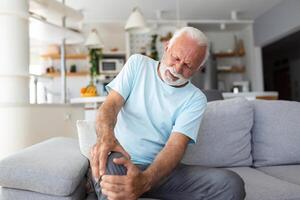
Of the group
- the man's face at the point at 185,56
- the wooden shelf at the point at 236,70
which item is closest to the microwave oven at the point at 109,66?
the wooden shelf at the point at 236,70

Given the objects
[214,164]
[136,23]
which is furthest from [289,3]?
[214,164]

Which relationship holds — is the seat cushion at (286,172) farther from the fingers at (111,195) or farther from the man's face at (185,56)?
the fingers at (111,195)

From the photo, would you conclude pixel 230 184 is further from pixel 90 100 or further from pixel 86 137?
pixel 90 100

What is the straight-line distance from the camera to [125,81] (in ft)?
4.80

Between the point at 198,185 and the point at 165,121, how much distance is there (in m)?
0.31

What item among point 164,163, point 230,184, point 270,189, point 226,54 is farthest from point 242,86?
point 164,163

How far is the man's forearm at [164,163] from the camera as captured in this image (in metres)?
1.18

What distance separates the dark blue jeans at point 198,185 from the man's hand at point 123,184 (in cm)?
11

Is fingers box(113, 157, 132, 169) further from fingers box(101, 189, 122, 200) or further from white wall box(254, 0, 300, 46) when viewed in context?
white wall box(254, 0, 300, 46)

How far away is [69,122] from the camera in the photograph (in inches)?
137

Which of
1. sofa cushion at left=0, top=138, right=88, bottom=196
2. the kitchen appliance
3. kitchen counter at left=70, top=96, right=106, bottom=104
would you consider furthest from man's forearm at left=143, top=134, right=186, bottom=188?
the kitchen appliance

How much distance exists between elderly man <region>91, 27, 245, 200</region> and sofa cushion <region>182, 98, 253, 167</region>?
0.40m

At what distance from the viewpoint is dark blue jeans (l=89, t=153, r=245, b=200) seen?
128cm

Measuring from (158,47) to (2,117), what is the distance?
454 cm
